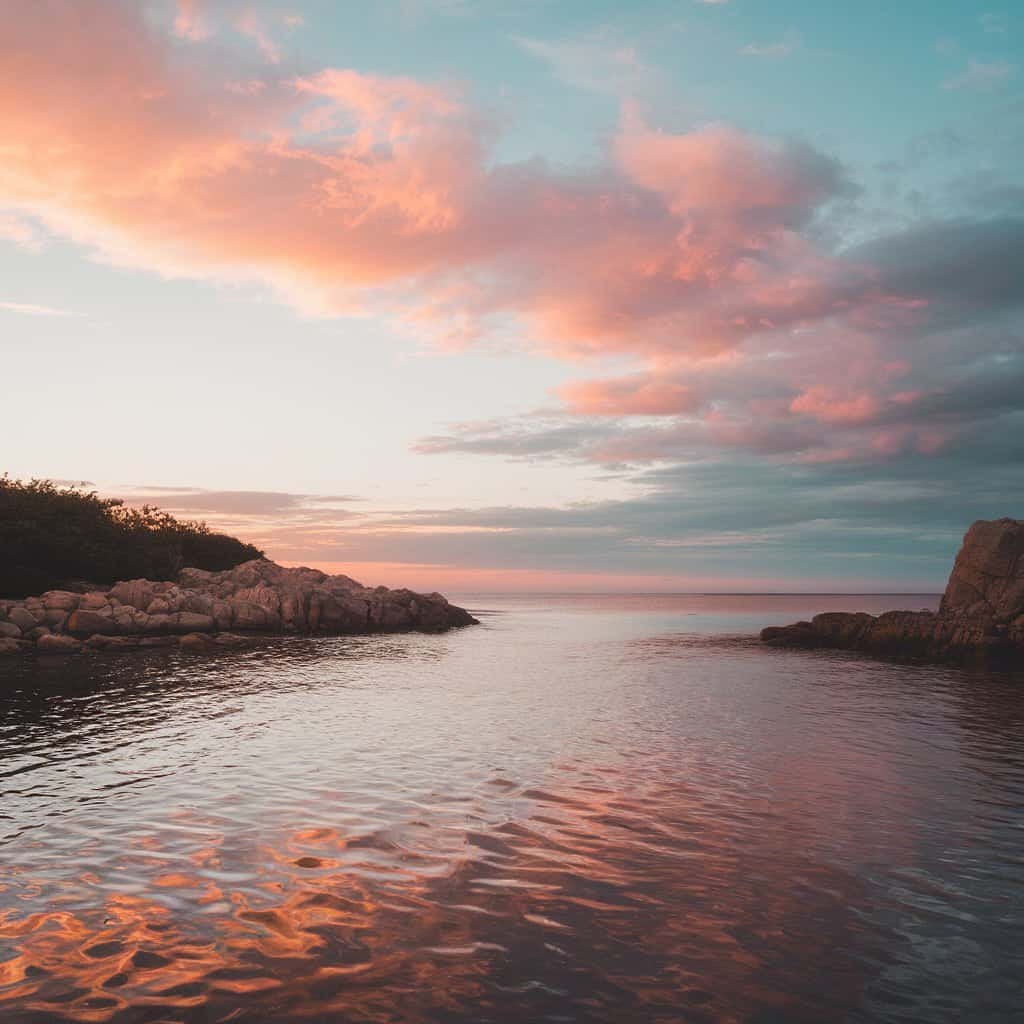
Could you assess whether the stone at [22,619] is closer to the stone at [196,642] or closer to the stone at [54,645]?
the stone at [54,645]

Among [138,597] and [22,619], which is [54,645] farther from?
[138,597]

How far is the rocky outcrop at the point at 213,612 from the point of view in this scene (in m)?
42.6

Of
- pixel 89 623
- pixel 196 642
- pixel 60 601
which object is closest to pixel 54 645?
pixel 89 623

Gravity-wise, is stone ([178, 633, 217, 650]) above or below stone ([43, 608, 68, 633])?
below

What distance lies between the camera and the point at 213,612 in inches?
2099

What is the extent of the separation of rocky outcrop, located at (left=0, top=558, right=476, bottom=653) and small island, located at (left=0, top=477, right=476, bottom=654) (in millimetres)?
78

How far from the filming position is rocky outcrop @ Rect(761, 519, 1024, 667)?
46.8 meters

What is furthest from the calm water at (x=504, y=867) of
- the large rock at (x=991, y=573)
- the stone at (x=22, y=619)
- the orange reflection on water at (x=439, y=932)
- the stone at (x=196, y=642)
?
the large rock at (x=991, y=573)

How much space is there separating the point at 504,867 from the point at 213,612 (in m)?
48.7

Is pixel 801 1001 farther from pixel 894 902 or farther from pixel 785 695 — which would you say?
pixel 785 695

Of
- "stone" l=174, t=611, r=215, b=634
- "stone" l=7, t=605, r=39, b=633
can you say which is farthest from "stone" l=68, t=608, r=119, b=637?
"stone" l=174, t=611, r=215, b=634

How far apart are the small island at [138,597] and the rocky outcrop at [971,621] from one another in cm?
3730

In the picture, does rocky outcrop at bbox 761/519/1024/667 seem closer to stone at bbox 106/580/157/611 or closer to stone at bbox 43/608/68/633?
stone at bbox 106/580/157/611

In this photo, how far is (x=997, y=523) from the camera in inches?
2072
